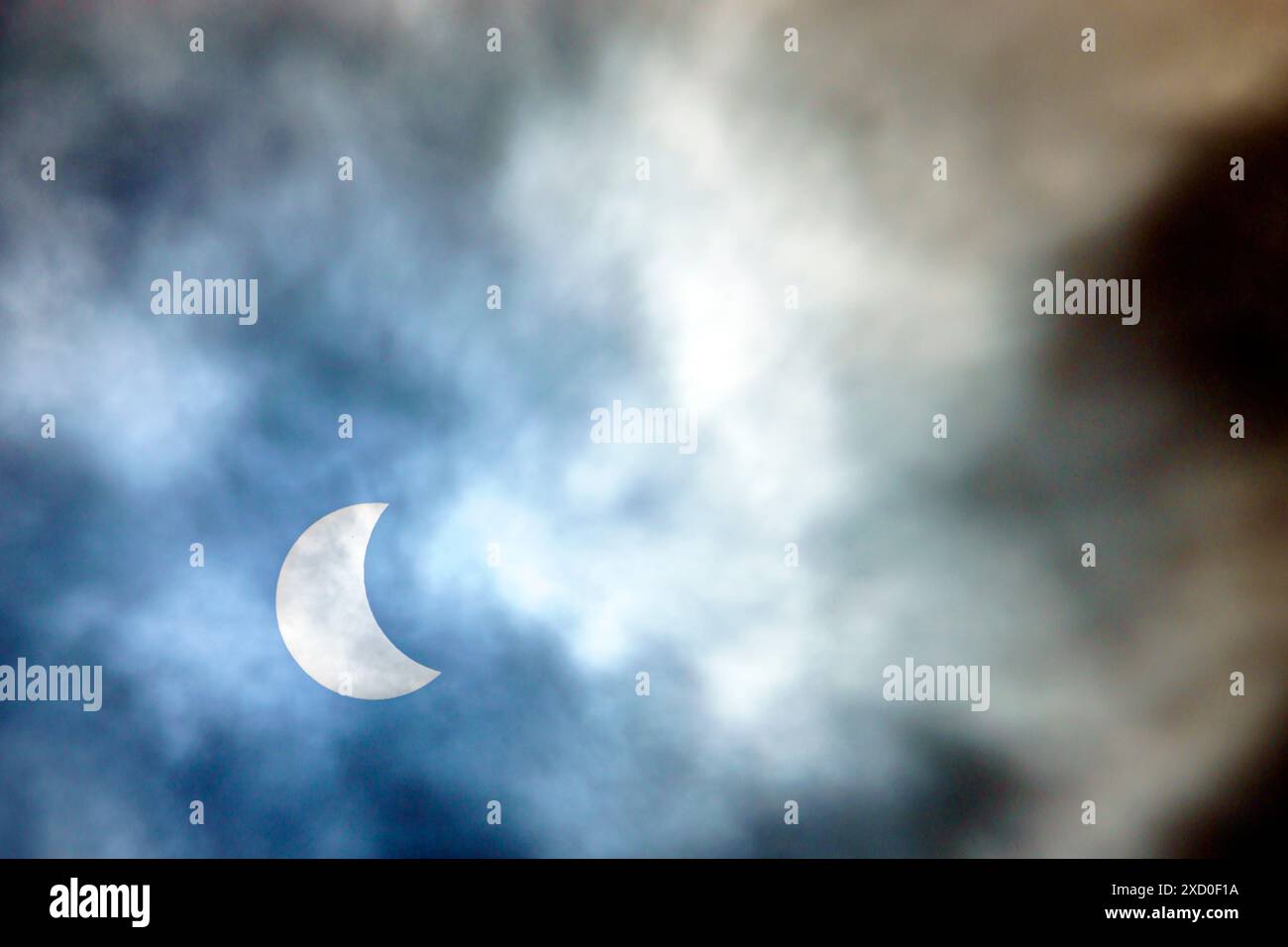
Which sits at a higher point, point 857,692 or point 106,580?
point 106,580

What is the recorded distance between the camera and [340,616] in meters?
8.55

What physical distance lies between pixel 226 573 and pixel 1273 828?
1190 cm

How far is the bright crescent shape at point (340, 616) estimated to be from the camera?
849cm

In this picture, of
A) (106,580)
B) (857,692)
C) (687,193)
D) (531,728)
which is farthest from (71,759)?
(687,193)

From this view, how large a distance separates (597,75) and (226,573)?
689 cm

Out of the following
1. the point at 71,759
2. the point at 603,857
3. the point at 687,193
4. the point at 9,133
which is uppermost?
the point at 9,133

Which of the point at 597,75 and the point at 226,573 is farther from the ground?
the point at 597,75

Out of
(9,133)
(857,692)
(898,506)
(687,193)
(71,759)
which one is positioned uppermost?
(9,133)

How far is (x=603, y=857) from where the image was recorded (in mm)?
8516

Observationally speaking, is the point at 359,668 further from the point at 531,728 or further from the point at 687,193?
the point at 687,193

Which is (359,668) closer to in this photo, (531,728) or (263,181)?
(531,728)

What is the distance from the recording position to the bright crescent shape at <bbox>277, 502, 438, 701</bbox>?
8.49 metres
